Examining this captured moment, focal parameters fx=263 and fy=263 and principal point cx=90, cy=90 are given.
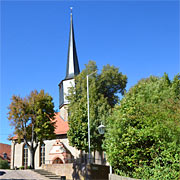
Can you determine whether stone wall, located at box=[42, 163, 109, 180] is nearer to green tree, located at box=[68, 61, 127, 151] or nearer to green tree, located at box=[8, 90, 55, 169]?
green tree, located at box=[68, 61, 127, 151]

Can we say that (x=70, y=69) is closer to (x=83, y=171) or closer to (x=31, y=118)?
(x=31, y=118)

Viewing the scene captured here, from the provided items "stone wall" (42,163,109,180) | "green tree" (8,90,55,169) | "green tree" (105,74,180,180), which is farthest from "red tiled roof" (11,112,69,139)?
"green tree" (105,74,180,180)

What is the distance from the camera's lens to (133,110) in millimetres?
17406

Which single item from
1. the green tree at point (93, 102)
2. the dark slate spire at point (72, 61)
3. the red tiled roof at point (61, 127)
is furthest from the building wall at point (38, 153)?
the dark slate spire at point (72, 61)

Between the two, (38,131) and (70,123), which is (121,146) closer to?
(70,123)

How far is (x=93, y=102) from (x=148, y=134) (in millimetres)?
14480

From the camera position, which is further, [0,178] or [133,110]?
[0,178]

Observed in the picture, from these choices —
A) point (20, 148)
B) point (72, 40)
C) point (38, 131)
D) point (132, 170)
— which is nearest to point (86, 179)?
point (132, 170)

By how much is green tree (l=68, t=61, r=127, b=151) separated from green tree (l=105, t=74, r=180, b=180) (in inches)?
340

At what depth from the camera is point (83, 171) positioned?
23.1m

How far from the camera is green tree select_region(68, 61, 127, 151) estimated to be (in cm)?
2778

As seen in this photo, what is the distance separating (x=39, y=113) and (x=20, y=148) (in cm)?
1780

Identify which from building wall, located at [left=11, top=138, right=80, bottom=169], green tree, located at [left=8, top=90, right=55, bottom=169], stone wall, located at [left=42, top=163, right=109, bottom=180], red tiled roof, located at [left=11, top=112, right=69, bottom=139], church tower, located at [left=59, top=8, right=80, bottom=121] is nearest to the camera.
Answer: stone wall, located at [left=42, top=163, right=109, bottom=180]

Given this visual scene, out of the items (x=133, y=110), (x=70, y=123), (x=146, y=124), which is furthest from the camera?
(x=70, y=123)
